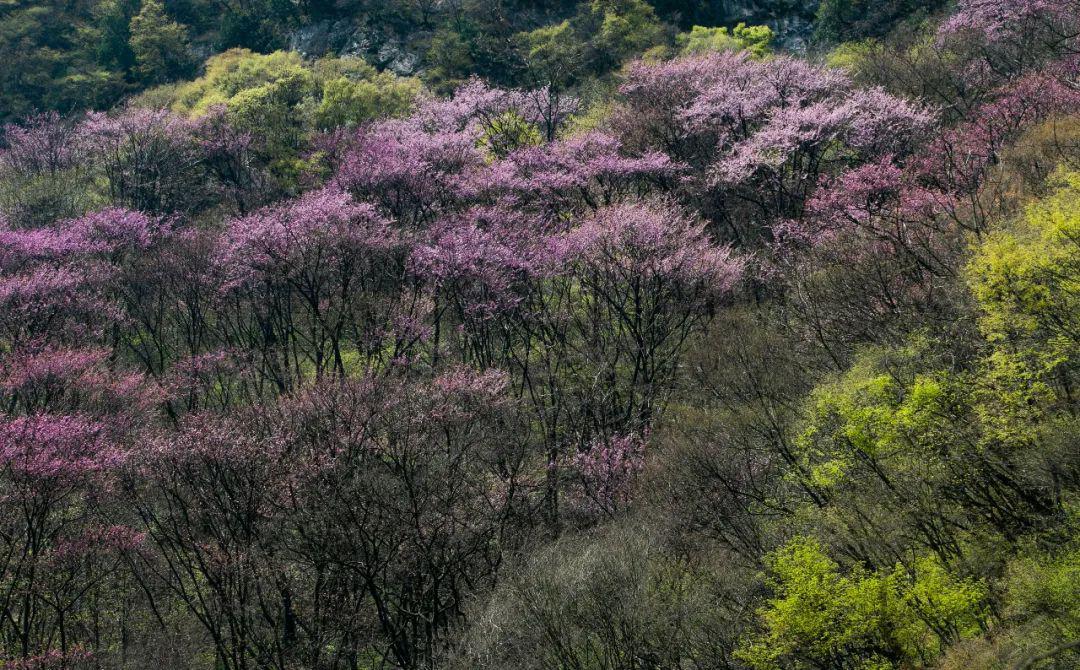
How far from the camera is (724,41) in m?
63.4

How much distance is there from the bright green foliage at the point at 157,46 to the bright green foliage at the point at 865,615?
3085 inches

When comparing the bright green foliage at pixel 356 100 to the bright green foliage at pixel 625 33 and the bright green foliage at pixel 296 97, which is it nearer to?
the bright green foliage at pixel 296 97

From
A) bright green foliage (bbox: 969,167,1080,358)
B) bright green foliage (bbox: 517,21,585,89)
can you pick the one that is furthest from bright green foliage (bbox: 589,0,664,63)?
bright green foliage (bbox: 969,167,1080,358)

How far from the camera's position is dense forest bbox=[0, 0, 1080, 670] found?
1931 centimetres

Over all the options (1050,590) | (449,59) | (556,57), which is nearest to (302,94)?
(449,59)

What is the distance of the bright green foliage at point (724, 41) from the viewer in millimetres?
61769

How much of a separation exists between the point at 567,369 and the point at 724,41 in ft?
125

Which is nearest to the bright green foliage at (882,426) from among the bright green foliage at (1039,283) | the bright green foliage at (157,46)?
the bright green foliage at (1039,283)

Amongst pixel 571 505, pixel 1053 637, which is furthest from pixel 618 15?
pixel 1053 637

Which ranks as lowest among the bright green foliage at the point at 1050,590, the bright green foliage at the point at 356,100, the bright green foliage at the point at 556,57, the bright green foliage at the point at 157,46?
the bright green foliage at the point at 1050,590

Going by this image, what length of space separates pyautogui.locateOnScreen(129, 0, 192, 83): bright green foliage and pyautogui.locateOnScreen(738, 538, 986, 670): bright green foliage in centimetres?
7836

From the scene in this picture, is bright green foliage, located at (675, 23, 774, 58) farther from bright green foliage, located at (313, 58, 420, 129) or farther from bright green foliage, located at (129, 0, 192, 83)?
bright green foliage, located at (129, 0, 192, 83)

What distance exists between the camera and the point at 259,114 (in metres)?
57.9

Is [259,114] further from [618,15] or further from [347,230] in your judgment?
[618,15]
